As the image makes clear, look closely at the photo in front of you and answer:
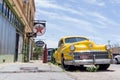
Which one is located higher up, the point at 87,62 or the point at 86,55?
the point at 86,55

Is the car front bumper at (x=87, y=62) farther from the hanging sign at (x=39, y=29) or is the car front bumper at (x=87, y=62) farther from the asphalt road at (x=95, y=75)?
the hanging sign at (x=39, y=29)

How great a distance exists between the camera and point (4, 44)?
68.8 feet

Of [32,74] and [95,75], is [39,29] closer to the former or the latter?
[95,75]

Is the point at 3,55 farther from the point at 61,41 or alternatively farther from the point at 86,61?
the point at 86,61

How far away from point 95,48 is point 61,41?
3.49 meters

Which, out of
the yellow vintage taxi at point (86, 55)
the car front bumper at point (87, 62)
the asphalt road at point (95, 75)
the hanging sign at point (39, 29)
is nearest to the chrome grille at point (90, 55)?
the yellow vintage taxi at point (86, 55)

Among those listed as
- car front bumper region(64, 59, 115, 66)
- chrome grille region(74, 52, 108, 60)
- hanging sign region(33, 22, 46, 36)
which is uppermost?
hanging sign region(33, 22, 46, 36)

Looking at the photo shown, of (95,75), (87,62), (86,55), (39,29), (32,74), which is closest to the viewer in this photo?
(32,74)

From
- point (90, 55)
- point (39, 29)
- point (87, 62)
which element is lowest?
point (87, 62)

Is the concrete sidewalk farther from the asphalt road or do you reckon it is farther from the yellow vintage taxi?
the yellow vintage taxi

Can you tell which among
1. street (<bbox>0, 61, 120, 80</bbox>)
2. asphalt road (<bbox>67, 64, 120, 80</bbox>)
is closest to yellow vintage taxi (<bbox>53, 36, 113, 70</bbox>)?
asphalt road (<bbox>67, 64, 120, 80</bbox>)

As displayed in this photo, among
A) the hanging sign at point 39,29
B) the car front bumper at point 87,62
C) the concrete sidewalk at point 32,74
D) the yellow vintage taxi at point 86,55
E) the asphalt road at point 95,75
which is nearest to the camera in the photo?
the concrete sidewalk at point 32,74

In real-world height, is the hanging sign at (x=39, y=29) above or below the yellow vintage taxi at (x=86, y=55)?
above

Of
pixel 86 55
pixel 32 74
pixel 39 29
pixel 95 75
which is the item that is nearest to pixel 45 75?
pixel 32 74
